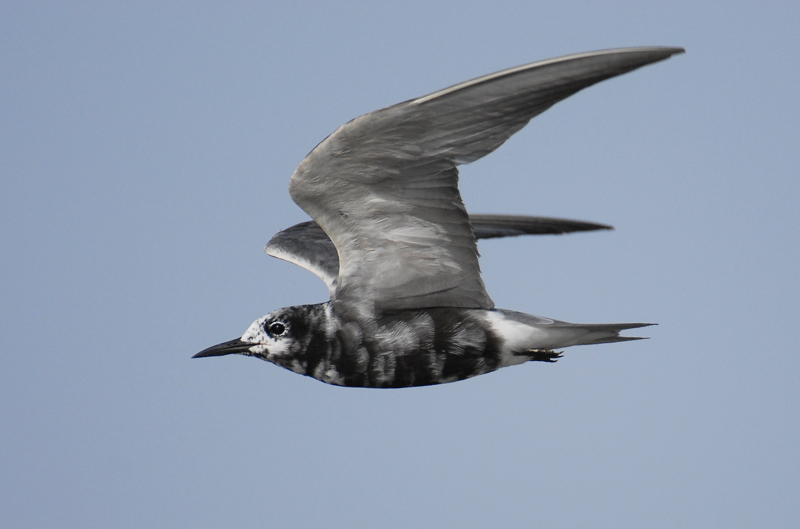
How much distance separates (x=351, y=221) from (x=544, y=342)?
1761 millimetres

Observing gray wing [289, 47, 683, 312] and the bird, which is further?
the bird

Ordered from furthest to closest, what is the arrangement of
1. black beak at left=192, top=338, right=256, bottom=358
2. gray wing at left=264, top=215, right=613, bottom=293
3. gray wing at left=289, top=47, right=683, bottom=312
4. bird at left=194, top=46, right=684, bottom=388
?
gray wing at left=264, top=215, right=613, bottom=293 → black beak at left=192, top=338, right=256, bottom=358 → bird at left=194, top=46, right=684, bottom=388 → gray wing at left=289, top=47, right=683, bottom=312

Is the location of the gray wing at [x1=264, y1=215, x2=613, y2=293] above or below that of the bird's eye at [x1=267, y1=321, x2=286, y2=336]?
above

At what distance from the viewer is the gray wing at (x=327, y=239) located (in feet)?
26.0

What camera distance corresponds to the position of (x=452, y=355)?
6570mm

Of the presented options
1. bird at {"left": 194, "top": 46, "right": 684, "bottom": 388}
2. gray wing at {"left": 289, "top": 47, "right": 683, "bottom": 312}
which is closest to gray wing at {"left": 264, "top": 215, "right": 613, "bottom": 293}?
bird at {"left": 194, "top": 46, "right": 684, "bottom": 388}

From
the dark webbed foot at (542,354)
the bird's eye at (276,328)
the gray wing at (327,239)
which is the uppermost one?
the gray wing at (327,239)

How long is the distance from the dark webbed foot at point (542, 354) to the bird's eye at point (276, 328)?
189 cm

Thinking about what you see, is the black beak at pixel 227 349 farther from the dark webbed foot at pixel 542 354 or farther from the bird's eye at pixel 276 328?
the dark webbed foot at pixel 542 354

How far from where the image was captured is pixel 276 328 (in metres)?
6.85

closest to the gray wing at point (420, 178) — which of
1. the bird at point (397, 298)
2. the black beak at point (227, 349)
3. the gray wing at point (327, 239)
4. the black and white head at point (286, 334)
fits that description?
the bird at point (397, 298)

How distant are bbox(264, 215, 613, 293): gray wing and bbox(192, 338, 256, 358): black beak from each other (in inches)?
40.2

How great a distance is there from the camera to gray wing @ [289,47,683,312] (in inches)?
210

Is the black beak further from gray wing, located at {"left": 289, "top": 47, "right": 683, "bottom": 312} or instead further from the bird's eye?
gray wing, located at {"left": 289, "top": 47, "right": 683, "bottom": 312}
